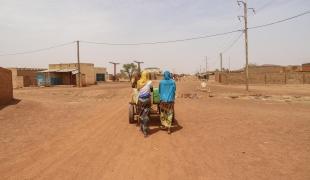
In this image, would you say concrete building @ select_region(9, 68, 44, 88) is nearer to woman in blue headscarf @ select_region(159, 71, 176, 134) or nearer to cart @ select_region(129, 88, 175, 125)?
cart @ select_region(129, 88, 175, 125)

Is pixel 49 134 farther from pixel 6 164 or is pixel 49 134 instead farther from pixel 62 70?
pixel 62 70

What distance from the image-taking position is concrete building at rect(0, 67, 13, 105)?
53.8 feet

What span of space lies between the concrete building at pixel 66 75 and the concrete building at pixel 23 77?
2.68 meters

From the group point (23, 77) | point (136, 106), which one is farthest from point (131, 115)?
point (23, 77)

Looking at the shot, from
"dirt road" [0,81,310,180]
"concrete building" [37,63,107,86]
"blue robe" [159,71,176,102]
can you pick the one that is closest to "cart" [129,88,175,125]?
"dirt road" [0,81,310,180]

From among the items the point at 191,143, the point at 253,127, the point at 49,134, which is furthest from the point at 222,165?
the point at 49,134

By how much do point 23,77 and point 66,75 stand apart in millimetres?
7799

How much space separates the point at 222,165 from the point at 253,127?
173 inches

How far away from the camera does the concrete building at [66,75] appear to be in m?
55.7

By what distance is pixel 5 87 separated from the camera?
17.0 metres

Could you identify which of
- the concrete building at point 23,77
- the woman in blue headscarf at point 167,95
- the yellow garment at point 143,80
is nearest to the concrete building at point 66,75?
the concrete building at point 23,77

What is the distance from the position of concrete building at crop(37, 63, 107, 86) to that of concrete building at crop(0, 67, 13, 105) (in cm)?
3555

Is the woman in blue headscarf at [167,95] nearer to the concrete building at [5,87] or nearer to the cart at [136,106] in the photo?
the cart at [136,106]

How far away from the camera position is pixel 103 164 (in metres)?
6.52
